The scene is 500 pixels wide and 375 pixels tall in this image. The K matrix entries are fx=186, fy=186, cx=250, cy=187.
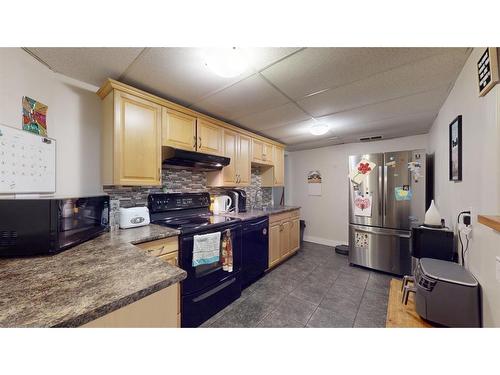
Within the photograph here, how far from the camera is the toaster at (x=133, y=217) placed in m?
1.58

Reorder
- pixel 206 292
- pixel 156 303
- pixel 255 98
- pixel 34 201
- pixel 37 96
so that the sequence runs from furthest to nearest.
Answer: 1. pixel 255 98
2. pixel 206 292
3. pixel 37 96
4. pixel 34 201
5. pixel 156 303

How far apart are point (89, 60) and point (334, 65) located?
5.68 ft

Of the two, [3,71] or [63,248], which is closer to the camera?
[63,248]

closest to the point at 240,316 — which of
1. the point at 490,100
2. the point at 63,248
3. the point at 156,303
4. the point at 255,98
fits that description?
the point at 156,303

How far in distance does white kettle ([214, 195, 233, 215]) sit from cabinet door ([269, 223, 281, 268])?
697 millimetres

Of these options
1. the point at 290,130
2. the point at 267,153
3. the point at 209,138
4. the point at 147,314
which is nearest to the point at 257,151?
the point at 267,153

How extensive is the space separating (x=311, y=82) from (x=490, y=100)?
3.41ft

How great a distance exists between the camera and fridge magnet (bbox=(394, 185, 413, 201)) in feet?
8.12

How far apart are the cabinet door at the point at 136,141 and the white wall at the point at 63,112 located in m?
0.39

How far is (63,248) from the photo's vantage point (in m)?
1.01

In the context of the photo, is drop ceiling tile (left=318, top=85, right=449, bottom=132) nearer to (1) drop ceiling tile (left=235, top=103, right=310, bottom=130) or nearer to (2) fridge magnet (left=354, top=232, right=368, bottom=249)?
(1) drop ceiling tile (left=235, top=103, right=310, bottom=130)

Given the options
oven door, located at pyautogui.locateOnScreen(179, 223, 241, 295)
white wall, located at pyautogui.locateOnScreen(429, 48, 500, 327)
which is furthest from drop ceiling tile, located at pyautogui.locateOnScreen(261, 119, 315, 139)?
oven door, located at pyautogui.locateOnScreen(179, 223, 241, 295)

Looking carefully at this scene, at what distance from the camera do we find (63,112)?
1528 millimetres
